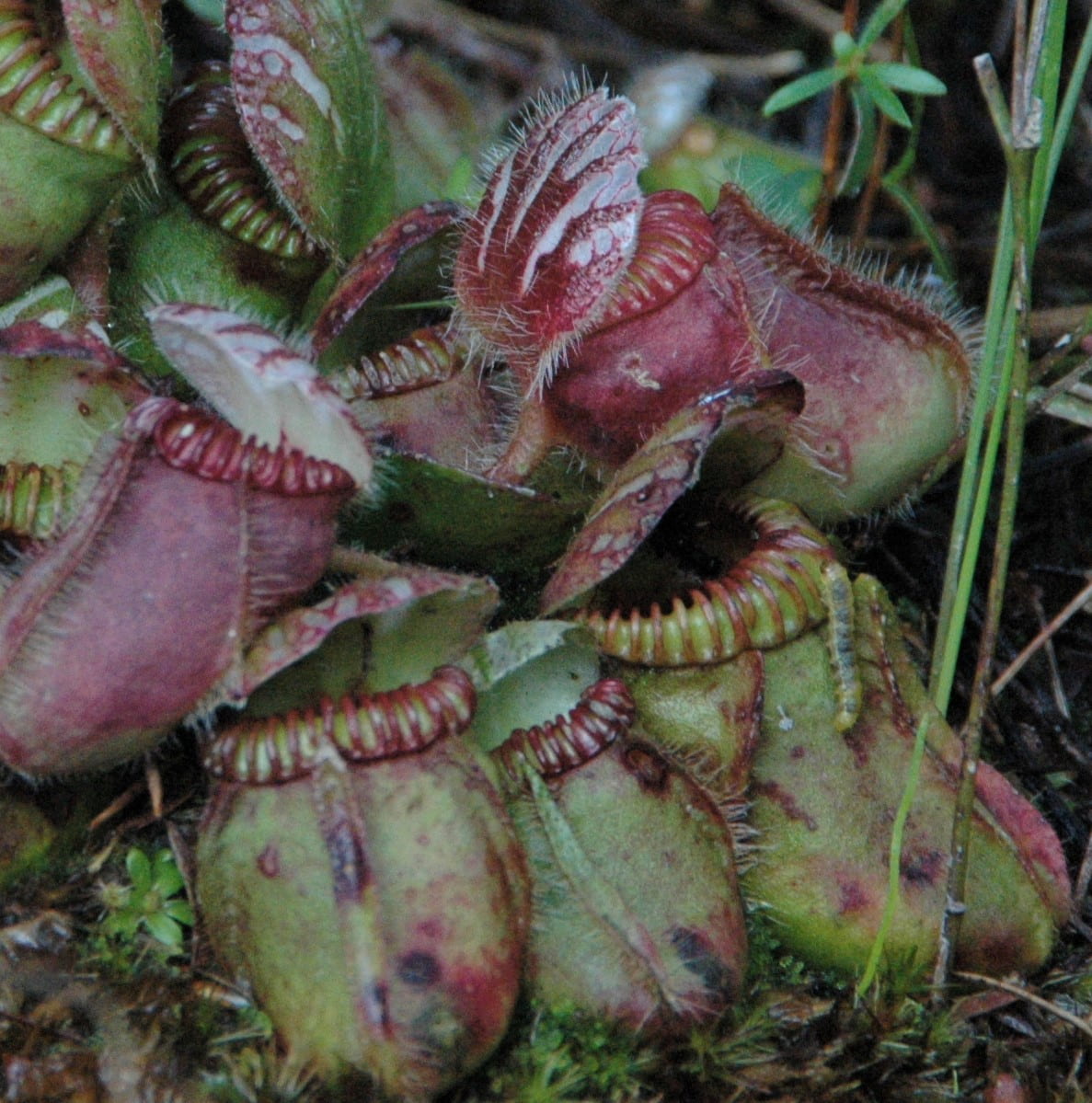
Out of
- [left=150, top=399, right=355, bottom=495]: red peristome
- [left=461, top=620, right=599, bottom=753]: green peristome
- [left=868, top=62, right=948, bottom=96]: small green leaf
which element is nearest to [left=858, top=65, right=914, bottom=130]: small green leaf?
[left=868, top=62, right=948, bottom=96]: small green leaf

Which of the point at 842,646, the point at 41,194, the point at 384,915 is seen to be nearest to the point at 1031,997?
the point at 842,646

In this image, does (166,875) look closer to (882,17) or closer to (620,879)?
(620,879)

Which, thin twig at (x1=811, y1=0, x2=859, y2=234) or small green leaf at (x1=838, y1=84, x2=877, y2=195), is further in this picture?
thin twig at (x1=811, y1=0, x2=859, y2=234)

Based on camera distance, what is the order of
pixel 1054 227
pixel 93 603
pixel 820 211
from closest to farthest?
pixel 93 603
pixel 820 211
pixel 1054 227

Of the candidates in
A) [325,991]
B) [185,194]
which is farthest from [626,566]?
[185,194]

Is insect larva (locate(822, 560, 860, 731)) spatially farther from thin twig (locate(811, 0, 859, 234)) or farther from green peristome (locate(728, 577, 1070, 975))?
thin twig (locate(811, 0, 859, 234))

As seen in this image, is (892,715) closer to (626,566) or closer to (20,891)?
(626,566)
